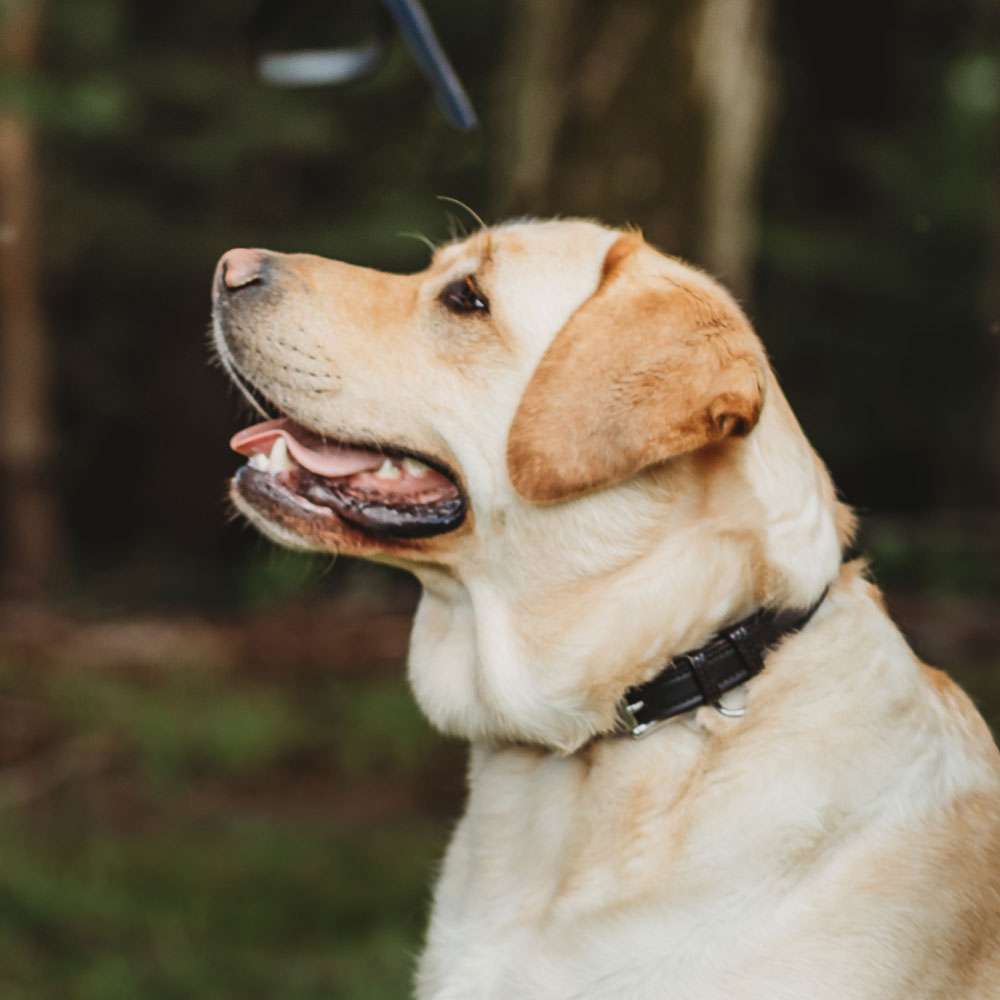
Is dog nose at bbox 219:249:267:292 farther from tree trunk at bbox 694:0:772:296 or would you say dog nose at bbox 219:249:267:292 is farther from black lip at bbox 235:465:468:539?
tree trunk at bbox 694:0:772:296

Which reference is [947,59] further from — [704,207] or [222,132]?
[704,207]

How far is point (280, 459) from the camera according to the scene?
345cm

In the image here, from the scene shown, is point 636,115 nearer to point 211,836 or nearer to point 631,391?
point 211,836

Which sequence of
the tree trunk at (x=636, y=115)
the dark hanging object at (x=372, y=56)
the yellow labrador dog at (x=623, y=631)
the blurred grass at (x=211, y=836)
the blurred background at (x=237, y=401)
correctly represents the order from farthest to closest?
the tree trunk at (x=636, y=115), the blurred background at (x=237, y=401), the blurred grass at (x=211, y=836), the dark hanging object at (x=372, y=56), the yellow labrador dog at (x=623, y=631)

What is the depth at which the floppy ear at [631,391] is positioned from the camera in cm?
301

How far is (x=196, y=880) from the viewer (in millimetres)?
6066

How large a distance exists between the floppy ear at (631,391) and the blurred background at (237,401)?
1244 mm

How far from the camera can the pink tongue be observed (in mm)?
3430

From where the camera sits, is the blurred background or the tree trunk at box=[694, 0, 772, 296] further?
the tree trunk at box=[694, 0, 772, 296]

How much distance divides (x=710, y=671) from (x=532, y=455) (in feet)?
1.81

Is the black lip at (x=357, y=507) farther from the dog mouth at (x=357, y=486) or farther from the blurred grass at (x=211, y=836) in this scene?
the blurred grass at (x=211, y=836)

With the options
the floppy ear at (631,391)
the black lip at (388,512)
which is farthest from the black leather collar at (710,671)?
the black lip at (388,512)

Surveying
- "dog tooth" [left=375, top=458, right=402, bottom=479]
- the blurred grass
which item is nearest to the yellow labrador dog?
"dog tooth" [left=375, top=458, right=402, bottom=479]

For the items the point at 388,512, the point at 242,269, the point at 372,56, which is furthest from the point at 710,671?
the point at 372,56
